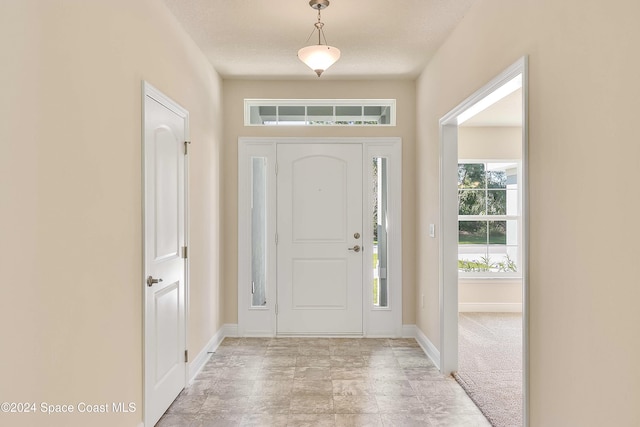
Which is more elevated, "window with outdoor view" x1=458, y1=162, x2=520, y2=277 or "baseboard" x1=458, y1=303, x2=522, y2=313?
"window with outdoor view" x1=458, y1=162, x2=520, y2=277

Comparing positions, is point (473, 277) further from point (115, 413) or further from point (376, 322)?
point (115, 413)

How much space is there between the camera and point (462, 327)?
466 cm

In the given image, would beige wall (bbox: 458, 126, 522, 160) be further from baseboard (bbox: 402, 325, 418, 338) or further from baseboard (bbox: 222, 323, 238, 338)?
baseboard (bbox: 222, 323, 238, 338)

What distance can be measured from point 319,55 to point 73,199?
1.71 metres

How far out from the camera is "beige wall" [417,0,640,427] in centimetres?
134

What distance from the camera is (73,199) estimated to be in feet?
5.48

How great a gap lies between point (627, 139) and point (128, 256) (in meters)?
2.23

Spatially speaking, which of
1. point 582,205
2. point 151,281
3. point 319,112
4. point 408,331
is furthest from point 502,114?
point 151,281

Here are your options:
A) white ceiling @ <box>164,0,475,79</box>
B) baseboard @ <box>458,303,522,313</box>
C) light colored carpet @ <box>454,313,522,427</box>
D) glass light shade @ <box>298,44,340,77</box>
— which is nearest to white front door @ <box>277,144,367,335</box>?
white ceiling @ <box>164,0,475,79</box>

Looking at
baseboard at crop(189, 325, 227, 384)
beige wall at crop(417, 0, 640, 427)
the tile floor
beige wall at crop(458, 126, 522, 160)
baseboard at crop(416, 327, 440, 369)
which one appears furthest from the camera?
beige wall at crop(458, 126, 522, 160)

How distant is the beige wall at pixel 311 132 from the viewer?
428cm

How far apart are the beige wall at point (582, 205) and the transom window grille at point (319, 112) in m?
2.14

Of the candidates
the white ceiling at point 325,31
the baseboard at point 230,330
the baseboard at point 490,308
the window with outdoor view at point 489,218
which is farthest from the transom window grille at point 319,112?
the baseboard at point 490,308

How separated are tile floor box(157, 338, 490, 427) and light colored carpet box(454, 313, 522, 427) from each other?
0.38 feet
